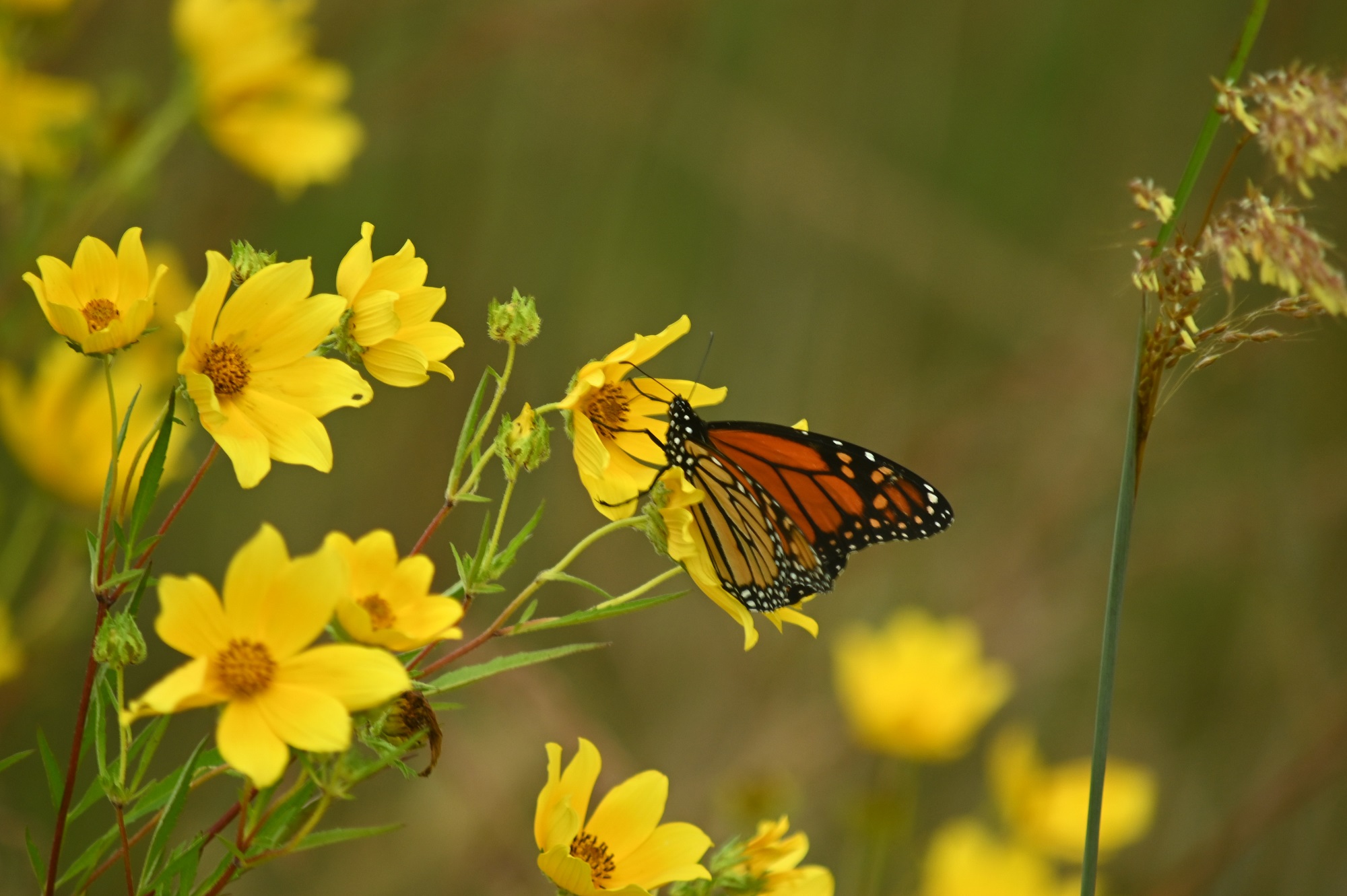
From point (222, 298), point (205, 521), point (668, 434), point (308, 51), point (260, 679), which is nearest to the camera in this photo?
point (260, 679)

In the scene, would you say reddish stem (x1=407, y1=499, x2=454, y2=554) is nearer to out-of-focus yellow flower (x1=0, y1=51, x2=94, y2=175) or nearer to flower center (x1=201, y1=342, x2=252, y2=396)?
flower center (x1=201, y1=342, x2=252, y2=396)

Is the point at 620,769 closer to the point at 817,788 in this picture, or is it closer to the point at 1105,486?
the point at 817,788

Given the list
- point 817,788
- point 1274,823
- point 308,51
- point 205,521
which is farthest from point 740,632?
point 308,51

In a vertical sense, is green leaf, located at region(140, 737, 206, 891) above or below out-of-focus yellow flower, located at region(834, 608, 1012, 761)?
below

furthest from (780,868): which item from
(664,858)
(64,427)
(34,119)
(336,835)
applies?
(34,119)

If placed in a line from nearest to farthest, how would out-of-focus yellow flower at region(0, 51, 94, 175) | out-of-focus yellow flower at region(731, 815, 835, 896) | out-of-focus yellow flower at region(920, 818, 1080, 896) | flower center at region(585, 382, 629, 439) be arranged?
out-of-focus yellow flower at region(731, 815, 835, 896) → flower center at region(585, 382, 629, 439) → out-of-focus yellow flower at region(0, 51, 94, 175) → out-of-focus yellow flower at region(920, 818, 1080, 896)

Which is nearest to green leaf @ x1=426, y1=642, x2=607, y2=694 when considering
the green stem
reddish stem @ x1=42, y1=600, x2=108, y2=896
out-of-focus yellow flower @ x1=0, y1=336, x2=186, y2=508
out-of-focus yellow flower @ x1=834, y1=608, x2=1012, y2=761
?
reddish stem @ x1=42, y1=600, x2=108, y2=896

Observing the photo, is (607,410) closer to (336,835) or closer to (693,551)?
(693,551)
